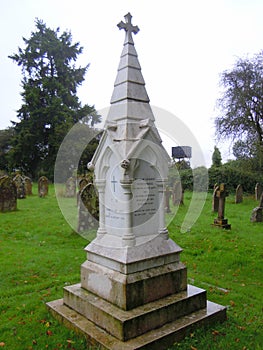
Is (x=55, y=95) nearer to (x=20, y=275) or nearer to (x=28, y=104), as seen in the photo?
(x=28, y=104)

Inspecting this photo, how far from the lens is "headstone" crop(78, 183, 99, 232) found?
898cm

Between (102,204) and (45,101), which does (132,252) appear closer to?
(102,204)

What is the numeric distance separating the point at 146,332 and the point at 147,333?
2 centimetres

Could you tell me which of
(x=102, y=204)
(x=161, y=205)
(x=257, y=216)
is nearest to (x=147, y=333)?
(x=161, y=205)

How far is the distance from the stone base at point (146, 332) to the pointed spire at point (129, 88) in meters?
2.61

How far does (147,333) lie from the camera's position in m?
3.37

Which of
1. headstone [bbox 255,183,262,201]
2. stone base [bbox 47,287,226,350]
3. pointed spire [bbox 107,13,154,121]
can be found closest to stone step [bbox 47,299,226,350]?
stone base [bbox 47,287,226,350]

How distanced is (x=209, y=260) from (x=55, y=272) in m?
3.64

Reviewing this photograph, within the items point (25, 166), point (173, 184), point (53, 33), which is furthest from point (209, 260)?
point (53, 33)

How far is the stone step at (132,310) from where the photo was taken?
3.28 m

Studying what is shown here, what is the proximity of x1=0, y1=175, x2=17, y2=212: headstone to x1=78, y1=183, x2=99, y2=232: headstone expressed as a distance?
5032 mm

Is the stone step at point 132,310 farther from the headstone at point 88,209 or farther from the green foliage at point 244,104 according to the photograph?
the green foliage at point 244,104

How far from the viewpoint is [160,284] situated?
3807mm

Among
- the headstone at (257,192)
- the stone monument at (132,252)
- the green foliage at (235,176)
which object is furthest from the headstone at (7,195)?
the green foliage at (235,176)
